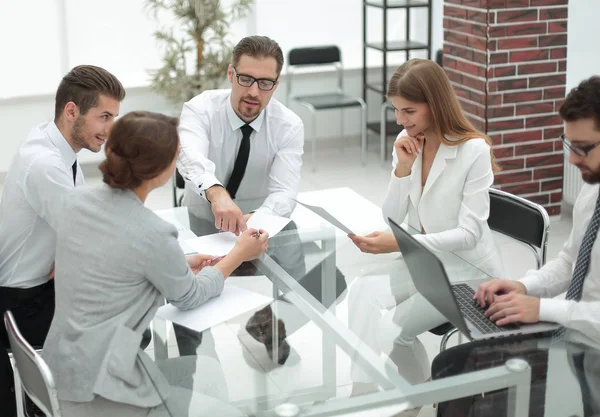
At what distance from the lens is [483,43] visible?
4727 millimetres

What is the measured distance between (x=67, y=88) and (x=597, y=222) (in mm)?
1602

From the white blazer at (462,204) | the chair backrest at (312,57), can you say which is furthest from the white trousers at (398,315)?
the chair backrest at (312,57)

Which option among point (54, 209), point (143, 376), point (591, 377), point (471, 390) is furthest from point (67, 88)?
point (591, 377)

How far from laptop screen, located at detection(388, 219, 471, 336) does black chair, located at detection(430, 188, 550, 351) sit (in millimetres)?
772

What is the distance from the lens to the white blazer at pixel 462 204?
107 inches

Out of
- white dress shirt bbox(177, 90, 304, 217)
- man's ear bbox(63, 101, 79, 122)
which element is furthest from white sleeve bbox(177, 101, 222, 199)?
man's ear bbox(63, 101, 79, 122)

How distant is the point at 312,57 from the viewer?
671 cm

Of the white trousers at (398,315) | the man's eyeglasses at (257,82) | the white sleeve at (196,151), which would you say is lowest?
the white trousers at (398,315)

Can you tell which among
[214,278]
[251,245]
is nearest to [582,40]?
[251,245]

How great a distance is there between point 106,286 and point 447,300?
2.66 feet

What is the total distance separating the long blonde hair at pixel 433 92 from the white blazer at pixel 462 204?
0.06 meters

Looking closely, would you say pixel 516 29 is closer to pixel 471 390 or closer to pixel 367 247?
pixel 367 247

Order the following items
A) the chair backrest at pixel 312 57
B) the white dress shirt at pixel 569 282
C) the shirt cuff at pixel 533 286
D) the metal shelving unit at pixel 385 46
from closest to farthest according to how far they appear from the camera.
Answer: the white dress shirt at pixel 569 282
the shirt cuff at pixel 533 286
the metal shelving unit at pixel 385 46
the chair backrest at pixel 312 57

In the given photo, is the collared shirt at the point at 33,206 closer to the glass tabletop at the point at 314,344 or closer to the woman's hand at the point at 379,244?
the glass tabletop at the point at 314,344
